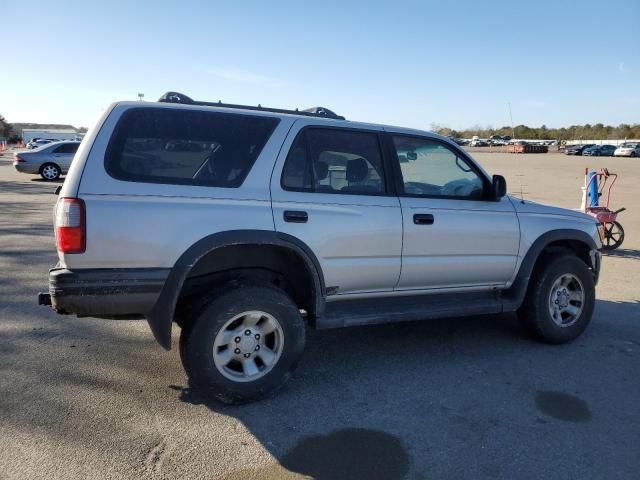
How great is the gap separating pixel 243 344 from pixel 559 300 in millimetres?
3020

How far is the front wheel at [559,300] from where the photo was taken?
4.72m

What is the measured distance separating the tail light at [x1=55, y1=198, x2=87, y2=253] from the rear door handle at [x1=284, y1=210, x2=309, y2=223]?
49.7 inches

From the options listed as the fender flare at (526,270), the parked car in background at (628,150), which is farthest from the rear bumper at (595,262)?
the parked car in background at (628,150)

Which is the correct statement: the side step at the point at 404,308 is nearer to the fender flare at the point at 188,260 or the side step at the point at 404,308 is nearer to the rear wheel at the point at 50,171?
the fender flare at the point at 188,260

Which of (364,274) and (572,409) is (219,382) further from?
(572,409)

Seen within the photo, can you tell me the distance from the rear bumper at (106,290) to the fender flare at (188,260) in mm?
56

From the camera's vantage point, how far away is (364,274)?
3.97 metres

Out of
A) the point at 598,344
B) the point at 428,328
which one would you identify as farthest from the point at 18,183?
the point at 598,344

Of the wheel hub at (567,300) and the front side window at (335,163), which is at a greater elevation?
the front side window at (335,163)

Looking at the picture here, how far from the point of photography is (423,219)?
4.12 m

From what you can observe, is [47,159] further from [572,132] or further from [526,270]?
[572,132]

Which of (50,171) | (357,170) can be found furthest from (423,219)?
(50,171)

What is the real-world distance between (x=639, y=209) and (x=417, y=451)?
14236 mm

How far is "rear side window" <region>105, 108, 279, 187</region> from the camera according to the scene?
329 cm
